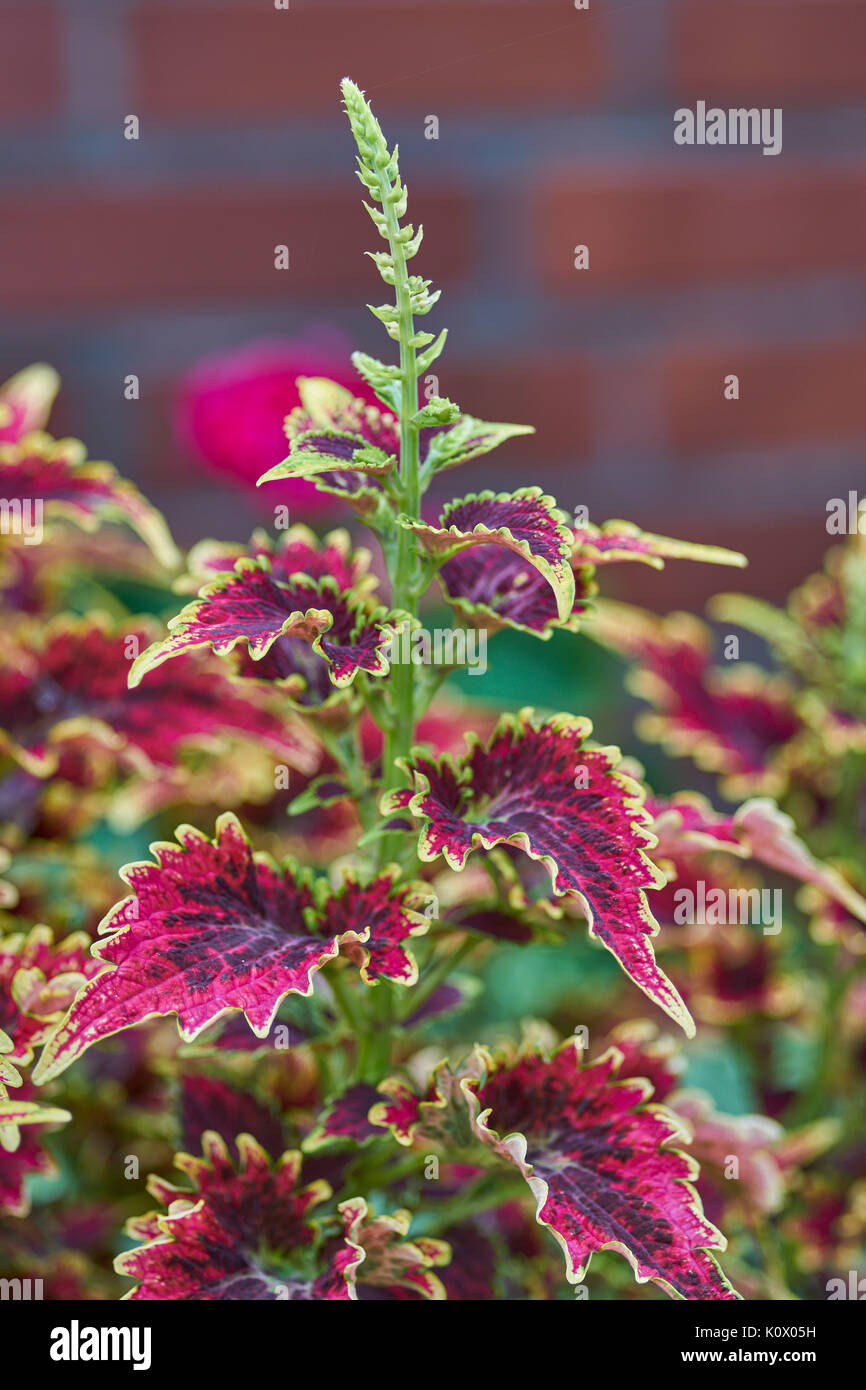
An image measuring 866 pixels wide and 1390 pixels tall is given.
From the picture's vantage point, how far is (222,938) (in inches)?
16.2

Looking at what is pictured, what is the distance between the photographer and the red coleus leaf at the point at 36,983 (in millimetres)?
435

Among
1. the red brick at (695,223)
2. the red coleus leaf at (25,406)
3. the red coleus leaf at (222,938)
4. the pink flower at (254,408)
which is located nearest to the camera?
the red coleus leaf at (222,938)

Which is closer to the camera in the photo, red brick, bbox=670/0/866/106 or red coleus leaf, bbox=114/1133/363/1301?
red coleus leaf, bbox=114/1133/363/1301

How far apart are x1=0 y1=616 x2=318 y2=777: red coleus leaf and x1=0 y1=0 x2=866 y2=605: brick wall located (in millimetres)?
626

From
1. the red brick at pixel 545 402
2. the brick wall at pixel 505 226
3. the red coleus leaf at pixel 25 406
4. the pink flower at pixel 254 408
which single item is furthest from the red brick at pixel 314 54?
the red coleus leaf at pixel 25 406

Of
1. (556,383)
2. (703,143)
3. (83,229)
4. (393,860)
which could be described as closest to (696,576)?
(556,383)

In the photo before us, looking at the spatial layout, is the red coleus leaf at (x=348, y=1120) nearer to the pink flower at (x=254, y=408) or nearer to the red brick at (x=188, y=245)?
the pink flower at (x=254, y=408)

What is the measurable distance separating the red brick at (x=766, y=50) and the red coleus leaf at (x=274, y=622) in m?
0.95

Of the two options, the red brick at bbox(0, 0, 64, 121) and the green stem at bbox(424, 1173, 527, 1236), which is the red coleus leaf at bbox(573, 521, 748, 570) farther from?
the red brick at bbox(0, 0, 64, 121)

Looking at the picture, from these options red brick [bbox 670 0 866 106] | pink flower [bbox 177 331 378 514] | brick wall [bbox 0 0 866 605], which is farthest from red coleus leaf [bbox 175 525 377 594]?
red brick [bbox 670 0 866 106]

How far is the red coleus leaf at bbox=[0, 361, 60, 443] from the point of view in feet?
2.09

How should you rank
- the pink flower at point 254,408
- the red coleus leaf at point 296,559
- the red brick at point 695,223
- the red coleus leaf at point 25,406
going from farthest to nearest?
the red brick at point 695,223 → the pink flower at point 254,408 → the red coleus leaf at point 25,406 → the red coleus leaf at point 296,559
